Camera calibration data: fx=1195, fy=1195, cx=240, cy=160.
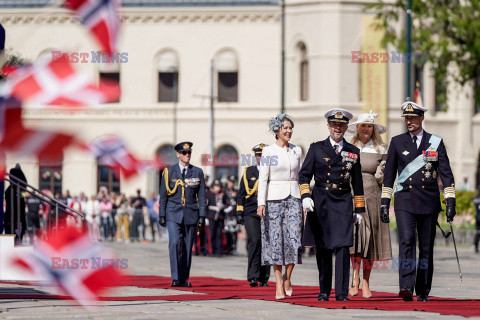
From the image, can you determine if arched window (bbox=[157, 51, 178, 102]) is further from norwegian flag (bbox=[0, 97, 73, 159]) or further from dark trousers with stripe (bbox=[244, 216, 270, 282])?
norwegian flag (bbox=[0, 97, 73, 159])

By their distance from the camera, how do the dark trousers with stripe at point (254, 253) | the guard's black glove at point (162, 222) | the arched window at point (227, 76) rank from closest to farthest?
the guard's black glove at point (162, 222) → the dark trousers with stripe at point (254, 253) → the arched window at point (227, 76)

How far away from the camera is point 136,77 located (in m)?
58.6

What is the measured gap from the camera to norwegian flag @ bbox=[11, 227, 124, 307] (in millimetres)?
3506

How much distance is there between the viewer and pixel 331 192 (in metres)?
11.8

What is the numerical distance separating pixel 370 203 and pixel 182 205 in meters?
3.10

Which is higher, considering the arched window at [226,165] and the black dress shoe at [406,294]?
the arched window at [226,165]

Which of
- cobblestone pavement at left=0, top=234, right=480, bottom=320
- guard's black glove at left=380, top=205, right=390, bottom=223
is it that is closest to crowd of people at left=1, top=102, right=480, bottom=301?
guard's black glove at left=380, top=205, right=390, bottom=223

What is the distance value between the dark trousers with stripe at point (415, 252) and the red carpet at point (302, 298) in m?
0.21

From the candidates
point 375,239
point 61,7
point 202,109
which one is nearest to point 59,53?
point 61,7

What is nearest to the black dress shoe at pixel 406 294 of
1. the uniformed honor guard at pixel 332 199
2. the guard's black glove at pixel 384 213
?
the uniformed honor guard at pixel 332 199

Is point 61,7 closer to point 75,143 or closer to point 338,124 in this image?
point 75,143

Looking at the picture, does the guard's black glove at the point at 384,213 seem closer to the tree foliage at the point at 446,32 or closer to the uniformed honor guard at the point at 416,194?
the uniformed honor guard at the point at 416,194

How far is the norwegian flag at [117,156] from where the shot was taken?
11.5ft

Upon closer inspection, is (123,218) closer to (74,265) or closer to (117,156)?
(74,265)
